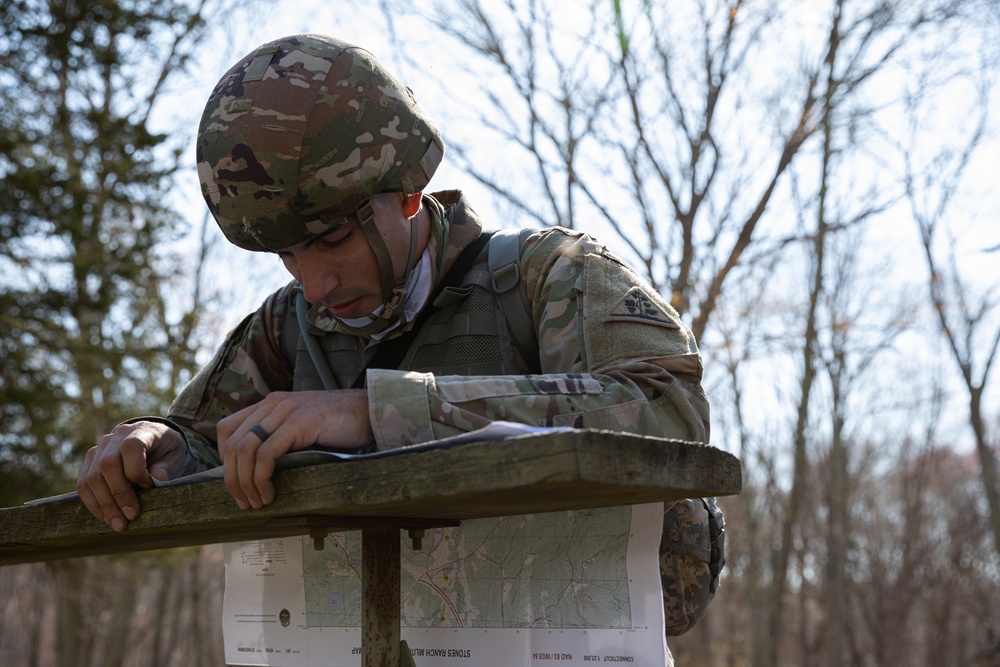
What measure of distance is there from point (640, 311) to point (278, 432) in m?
0.69

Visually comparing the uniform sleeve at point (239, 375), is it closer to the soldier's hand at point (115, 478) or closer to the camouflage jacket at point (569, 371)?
the camouflage jacket at point (569, 371)

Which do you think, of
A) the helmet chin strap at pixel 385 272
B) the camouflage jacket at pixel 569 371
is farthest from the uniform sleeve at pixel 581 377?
the helmet chin strap at pixel 385 272

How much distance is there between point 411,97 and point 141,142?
9634mm

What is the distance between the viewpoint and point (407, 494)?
1208 mm

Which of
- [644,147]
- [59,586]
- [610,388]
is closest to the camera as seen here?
[610,388]

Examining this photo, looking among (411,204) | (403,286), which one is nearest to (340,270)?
(403,286)

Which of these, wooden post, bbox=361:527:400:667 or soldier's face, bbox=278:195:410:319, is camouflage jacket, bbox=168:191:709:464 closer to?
soldier's face, bbox=278:195:410:319

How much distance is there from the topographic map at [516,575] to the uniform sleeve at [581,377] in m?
0.20

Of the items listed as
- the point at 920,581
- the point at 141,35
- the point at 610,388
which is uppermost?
the point at 141,35

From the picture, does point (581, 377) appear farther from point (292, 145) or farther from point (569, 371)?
point (292, 145)

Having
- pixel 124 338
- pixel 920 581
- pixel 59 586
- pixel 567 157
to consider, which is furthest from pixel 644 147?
pixel 920 581

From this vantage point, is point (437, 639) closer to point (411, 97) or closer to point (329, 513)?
point (329, 513)

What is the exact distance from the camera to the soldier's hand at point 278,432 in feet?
4.43

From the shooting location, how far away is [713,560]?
81.6 inches
